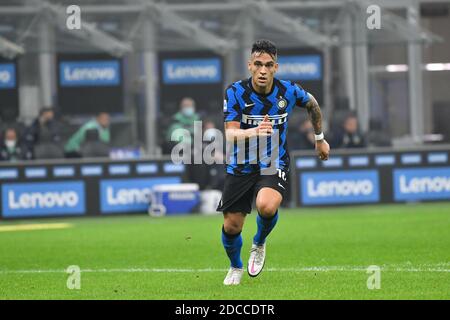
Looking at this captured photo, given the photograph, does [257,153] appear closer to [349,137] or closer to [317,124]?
[317,124]

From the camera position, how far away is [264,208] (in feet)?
36.4

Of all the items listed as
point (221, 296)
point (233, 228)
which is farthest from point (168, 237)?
point (221, 296)

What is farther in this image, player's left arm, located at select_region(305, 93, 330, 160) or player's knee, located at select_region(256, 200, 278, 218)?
player's left arm, located at select_region(305, 93, 330, 160)

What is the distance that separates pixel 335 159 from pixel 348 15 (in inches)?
173

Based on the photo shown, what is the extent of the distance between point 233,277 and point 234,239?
0.37 m

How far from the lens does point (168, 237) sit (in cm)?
1781

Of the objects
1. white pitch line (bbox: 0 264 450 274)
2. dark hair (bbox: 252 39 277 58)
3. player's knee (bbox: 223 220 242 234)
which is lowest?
white pitch line (bbox: 0 264 450 274)

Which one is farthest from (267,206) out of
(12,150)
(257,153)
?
(12,150)

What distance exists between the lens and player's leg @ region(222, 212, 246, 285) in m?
11.3

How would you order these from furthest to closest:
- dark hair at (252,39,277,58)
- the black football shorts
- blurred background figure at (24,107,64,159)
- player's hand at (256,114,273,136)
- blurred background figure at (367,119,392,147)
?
blurred background figure at (367,119,392,147), blurred background figure at (24,107,64,159), the black football shorts, dark hair at (252,39,277,58), player's hand at (256,114,273,136)

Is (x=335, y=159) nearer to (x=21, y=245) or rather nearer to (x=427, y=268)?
(x=21, y=245)

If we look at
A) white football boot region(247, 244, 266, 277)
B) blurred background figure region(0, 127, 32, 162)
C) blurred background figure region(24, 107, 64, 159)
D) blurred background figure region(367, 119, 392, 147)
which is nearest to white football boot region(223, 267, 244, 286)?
white football boot region(247, 244, 266, 277)

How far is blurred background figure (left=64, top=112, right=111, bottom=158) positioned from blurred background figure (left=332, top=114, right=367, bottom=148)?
4.85 metres

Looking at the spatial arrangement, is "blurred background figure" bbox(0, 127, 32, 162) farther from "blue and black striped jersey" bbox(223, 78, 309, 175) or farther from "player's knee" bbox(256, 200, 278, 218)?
"player's knee" bbox(256, 200, 278, 218)
